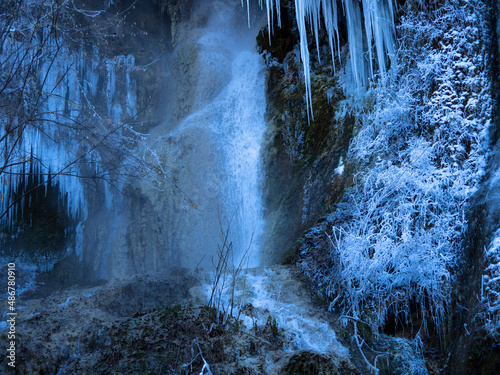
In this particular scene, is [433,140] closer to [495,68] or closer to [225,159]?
[495,68]

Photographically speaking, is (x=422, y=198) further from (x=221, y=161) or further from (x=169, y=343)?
(x=221, y=161)

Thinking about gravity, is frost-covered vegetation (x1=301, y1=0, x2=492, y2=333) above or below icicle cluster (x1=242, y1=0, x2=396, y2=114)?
below

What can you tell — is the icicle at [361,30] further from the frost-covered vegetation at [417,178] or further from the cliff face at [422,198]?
the frost-covered vegetation at [417,178]

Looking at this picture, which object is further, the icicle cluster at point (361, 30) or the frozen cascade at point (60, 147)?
the frozen cascade at point (60, 147)

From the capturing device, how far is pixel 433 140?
17.7 ft

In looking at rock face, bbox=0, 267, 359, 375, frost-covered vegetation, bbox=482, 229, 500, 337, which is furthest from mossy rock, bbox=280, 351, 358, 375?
frost-covered vegetation, bbox=482, 229, 500, 337

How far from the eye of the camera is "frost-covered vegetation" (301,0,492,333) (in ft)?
15.1

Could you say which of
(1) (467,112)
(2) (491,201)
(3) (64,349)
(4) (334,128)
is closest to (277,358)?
(3) (64,349)

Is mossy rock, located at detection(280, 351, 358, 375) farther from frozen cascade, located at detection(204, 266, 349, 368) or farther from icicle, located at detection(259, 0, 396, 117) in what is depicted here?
icicle, located at detection(259, 0, 396, 117)

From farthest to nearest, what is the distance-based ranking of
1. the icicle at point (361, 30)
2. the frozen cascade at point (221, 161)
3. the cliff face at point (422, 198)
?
1. the frozen cascade at point (221, 161)
2. the icicle at point (361, 30)
3. the cliff face at point (422, 198)

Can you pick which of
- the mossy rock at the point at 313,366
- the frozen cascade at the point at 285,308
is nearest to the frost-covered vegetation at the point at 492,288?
the mossy rock at the point at 313,366

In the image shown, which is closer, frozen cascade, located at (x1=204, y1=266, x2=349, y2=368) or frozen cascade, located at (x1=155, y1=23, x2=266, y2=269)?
frozen cascade, located at (x1=204, y1=266, x2=349, y2=368)

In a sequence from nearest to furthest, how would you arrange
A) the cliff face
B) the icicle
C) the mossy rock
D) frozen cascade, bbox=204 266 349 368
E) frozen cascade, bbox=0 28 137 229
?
the mossy rock < the cliff face < frozen cascade, bbox=204 266 349 368 < the icicle < frozen cascade, bbox=0 28 137 229

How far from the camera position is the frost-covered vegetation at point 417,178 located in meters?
4.60
